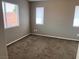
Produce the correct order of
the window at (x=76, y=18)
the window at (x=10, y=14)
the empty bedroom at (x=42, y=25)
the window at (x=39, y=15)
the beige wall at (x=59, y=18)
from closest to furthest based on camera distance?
the window at (x=10, y=14), the empty bedroom at (x=42, y=25), the window at (x=76, y=18), the beige wall at (x=59, y=18), the window at (x=39, y=15)

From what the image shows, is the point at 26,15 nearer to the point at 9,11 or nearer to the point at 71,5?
the point at 9,11

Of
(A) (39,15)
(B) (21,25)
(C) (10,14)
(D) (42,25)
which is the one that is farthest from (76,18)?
(C) (10,14)

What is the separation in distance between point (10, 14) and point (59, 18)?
257cm

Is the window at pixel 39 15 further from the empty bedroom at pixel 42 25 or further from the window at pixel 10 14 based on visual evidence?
the window at pixel 10 14

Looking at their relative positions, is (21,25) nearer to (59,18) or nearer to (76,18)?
(59,18)

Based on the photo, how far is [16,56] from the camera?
2551mm

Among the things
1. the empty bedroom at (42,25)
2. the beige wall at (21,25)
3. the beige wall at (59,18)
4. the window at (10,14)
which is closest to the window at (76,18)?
the empty bedroom at (42,25)

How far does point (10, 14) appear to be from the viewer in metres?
3.44

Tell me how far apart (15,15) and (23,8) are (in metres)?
0.70

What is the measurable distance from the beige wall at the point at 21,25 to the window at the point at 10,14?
0.65 feet

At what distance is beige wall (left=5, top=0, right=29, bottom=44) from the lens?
3.38m

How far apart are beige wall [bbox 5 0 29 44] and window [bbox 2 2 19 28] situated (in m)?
0.20

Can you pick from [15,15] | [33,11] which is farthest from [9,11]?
[33,11]

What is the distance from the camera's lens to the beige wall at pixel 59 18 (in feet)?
12.9
